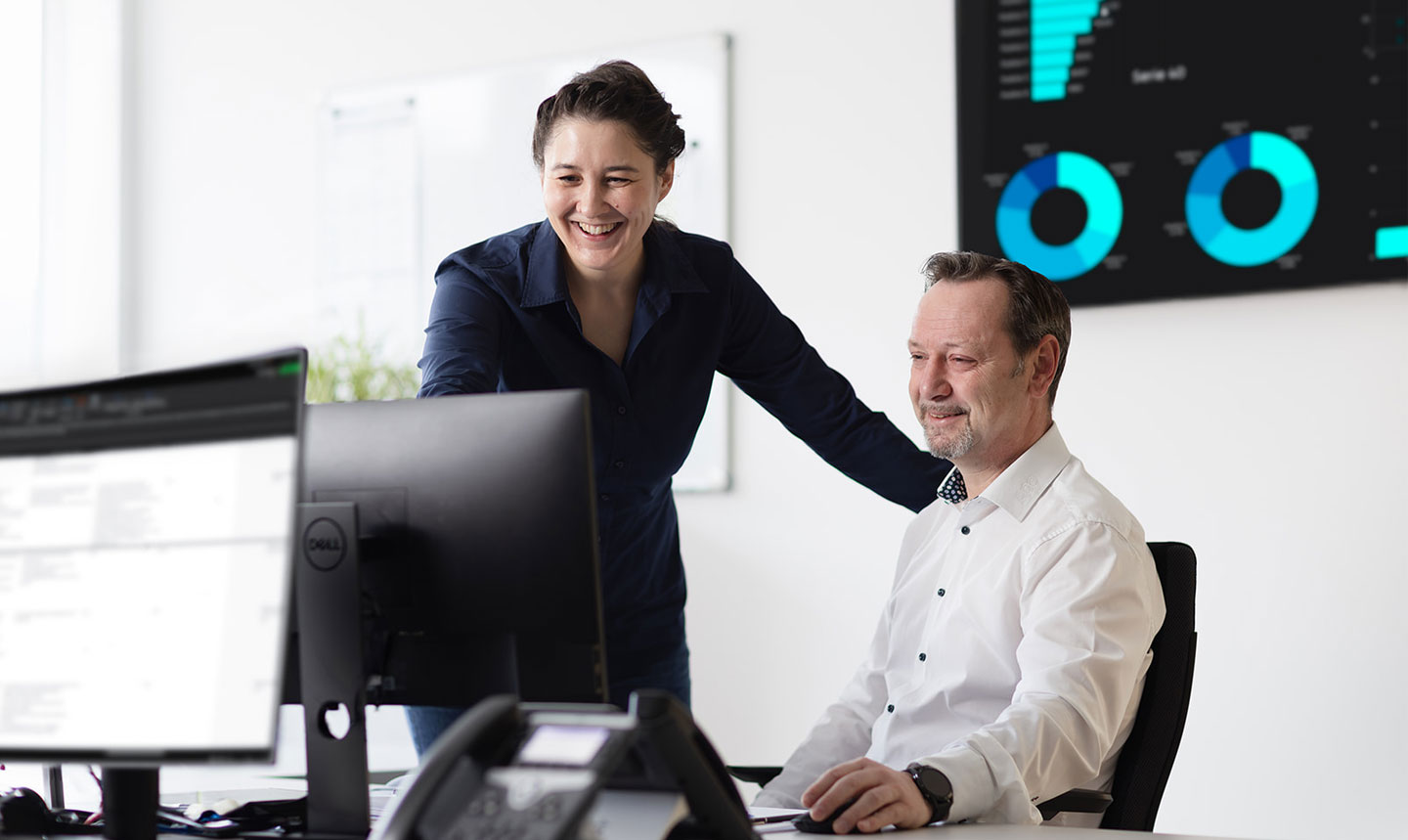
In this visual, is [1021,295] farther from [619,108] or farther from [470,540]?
[470,540]

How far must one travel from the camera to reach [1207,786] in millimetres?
2625

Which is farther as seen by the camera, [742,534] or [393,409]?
[742,534]

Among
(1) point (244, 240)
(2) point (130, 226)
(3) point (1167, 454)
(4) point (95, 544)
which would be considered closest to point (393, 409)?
(4) point (95, 544)

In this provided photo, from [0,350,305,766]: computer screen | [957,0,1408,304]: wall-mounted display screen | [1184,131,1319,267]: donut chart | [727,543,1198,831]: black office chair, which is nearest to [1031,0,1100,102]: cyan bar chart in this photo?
[957,0,1408,304]: wall-mounted display screen

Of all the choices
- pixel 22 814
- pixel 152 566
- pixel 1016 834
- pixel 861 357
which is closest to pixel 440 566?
pixel 152 566

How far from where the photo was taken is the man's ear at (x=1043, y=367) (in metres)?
1.90

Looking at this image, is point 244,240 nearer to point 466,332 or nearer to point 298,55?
point 298,55

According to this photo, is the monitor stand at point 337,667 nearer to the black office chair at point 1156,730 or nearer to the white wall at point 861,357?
the black office chair at point 1156,730

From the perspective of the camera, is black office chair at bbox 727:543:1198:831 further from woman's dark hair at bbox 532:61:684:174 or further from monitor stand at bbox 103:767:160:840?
woman's dark hair at bbox 532:61:684:174

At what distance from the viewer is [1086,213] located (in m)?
2.75

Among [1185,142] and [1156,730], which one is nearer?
[1156,730]

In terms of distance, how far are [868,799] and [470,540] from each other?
0.45 metres

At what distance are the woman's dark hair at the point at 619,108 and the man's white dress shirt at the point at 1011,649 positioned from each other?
2.28 feet

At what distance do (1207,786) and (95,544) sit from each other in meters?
2.28
